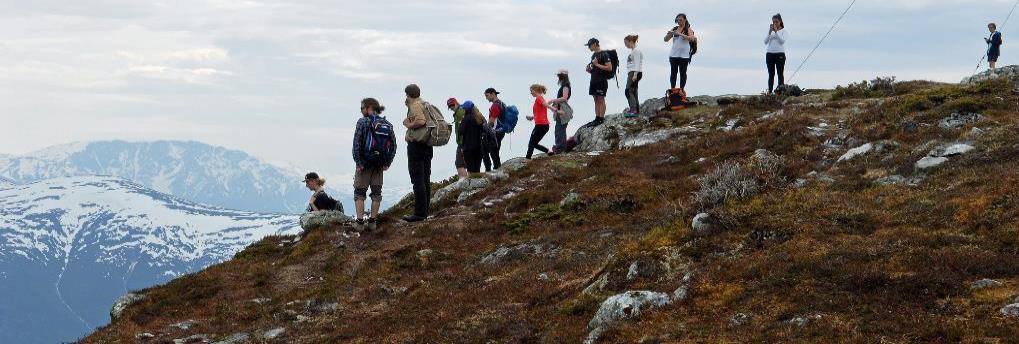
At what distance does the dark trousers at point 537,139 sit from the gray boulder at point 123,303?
466 inches

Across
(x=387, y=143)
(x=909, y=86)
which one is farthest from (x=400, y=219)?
(x=909, y=86)

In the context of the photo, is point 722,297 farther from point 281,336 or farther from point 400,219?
point 400,219

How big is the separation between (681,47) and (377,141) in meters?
12.1

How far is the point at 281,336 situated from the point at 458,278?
9.84 ft

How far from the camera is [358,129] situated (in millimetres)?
18719

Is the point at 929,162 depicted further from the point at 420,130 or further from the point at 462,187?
the point at 462,187

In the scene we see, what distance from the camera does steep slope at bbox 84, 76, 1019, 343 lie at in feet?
32.1

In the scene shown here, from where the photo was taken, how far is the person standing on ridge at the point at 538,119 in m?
25.7

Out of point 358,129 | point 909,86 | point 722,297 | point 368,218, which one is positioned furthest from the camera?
point 909,86

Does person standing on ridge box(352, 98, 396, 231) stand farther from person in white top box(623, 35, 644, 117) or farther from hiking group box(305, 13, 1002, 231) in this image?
person in white top box(623, 35, 644, 117)

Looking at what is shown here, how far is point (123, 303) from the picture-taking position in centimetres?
1834

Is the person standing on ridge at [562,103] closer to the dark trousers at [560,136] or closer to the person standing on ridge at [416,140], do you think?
the dark trousers at [560,136]

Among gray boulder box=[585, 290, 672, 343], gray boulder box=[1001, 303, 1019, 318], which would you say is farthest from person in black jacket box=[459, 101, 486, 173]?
gray boulder box=[1001, 303, 1019, 318]

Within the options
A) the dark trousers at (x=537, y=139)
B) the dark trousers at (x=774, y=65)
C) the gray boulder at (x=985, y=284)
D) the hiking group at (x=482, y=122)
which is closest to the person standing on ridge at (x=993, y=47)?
the hiking group at (x=482, y=122)
